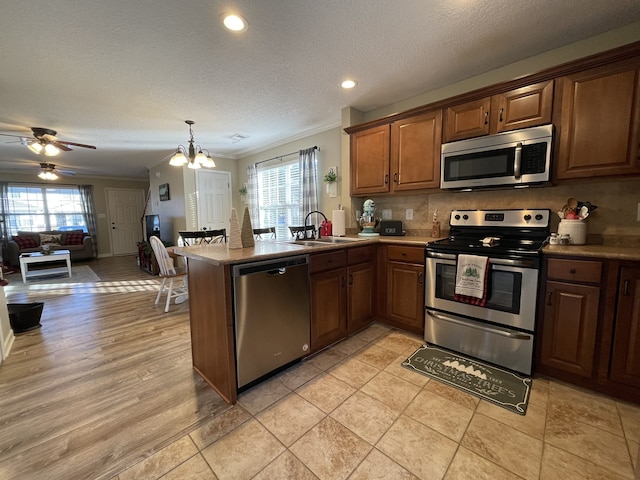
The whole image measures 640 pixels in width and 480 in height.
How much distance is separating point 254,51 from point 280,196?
2.90 meters

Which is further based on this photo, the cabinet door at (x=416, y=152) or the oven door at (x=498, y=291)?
the cabinet door at (x=416, y=152)

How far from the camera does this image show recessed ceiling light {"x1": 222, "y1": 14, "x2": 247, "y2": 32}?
1.71m

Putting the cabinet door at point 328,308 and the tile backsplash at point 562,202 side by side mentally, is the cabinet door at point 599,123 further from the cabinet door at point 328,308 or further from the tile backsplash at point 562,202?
the cabinet door at point 328,308

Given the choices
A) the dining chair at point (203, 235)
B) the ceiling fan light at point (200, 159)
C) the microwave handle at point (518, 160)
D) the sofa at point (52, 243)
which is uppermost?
the ceiling fan light at point (200, 159)

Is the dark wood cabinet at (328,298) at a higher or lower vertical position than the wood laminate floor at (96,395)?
higher

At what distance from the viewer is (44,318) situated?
3.19 meters

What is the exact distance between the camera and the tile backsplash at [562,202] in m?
1.97

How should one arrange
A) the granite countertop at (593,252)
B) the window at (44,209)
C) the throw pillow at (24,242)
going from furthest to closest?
1. the window at (44,209)
2. the throw pillow at (24,242)
3. the granite countertop at (593,252)

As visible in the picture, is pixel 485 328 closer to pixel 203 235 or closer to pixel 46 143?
pixel 203 235

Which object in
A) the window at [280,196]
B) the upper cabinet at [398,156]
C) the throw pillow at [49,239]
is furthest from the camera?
the throw pillow at [49,239]

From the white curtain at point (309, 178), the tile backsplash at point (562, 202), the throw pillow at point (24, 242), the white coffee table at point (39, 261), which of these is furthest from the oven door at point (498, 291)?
the throw pillow at point (24, 242)

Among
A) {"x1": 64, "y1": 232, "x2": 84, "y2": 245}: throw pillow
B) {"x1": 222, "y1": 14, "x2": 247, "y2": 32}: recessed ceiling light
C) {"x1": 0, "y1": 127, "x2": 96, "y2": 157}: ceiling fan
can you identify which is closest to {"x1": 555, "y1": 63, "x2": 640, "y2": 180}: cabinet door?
{"x1": 222, "y1": 14, "x2": 247, "y2": 32}: recessed ceiling light

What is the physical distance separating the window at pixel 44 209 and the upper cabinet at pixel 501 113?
9.60 m

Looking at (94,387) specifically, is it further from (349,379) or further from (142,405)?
(349,379)
